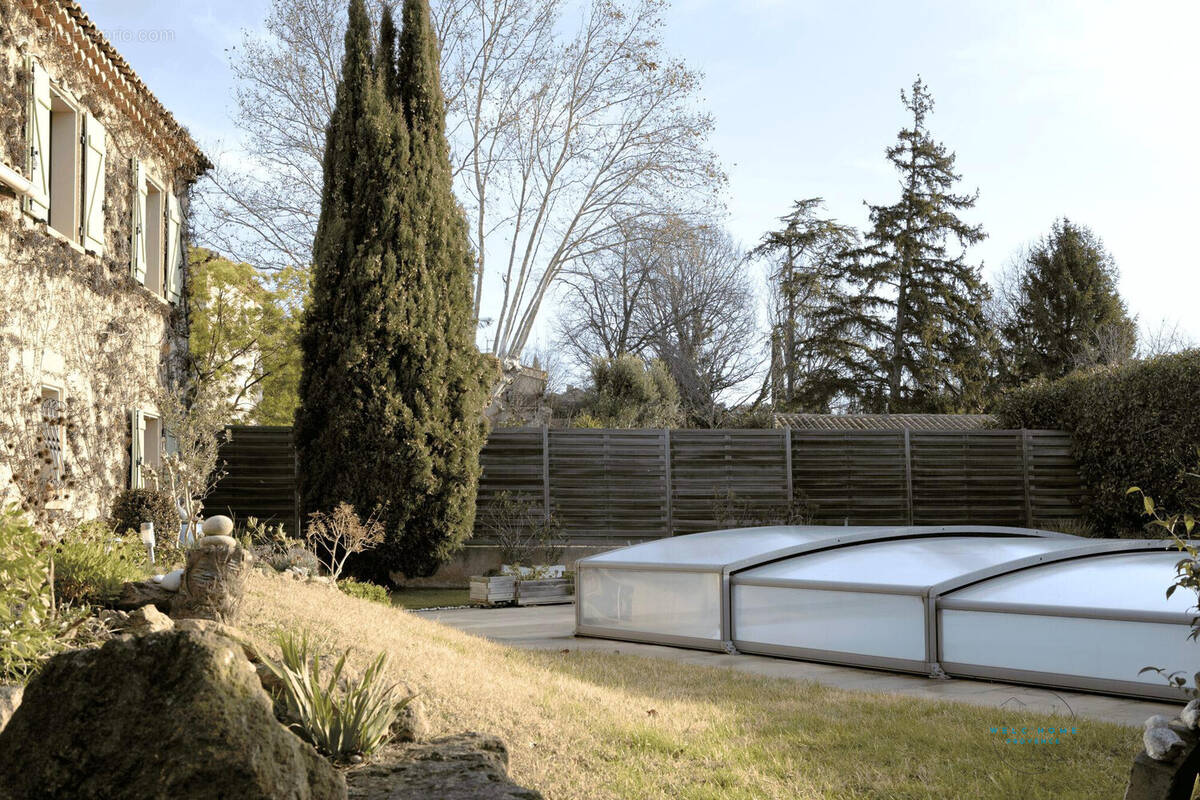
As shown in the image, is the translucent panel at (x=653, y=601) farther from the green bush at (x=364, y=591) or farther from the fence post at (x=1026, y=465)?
the fence post at (x=1026, y=465)

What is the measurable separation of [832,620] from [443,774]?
4.72 meters

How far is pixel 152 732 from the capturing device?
2713 millimetres

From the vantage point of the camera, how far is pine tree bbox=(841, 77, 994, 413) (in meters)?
30.9

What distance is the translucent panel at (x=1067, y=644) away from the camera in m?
5.96

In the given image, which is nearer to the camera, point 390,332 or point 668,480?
point 390,332

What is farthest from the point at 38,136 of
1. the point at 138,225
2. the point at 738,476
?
the point at 738,476

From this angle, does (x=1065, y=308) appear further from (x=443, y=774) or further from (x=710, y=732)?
(x=443, y=774)

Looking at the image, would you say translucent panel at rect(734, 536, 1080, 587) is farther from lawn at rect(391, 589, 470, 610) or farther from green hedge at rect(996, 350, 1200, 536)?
green hedge at rect(996, 350, 1200, 536)

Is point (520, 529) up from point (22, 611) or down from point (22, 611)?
down

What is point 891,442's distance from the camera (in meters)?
15.6

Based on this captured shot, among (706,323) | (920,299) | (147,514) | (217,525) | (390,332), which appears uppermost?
(920,299)

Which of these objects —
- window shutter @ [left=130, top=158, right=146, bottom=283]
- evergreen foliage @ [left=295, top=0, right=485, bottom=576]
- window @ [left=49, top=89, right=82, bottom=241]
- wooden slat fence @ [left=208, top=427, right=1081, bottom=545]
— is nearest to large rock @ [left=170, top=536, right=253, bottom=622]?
window @ [left=49, top=89, right=82, bottom=241]

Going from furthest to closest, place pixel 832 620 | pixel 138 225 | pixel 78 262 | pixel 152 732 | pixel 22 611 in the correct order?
pixel 138 225 < pixel 78 262 < pixel 832 620 < pixel 22 611 < pixel 152 732

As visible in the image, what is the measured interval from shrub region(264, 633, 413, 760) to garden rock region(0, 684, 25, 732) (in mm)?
902
